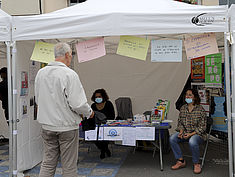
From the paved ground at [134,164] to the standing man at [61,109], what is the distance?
1.24 metres

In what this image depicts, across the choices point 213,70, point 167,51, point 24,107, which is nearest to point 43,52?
point 24,107

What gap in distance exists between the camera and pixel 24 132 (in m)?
3.85

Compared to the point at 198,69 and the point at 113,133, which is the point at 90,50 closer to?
the point at 113,133

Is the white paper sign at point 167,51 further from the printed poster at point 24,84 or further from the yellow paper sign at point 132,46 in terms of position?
the printed poster at point 24,84

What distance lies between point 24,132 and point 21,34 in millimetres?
1320

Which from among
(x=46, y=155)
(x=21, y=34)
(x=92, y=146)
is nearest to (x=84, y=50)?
(x=21, y=34)

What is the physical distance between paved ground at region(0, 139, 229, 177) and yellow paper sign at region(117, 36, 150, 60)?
5.29 ft

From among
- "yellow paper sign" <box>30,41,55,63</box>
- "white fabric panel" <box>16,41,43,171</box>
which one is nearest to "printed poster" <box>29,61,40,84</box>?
"white fabric panel" <box>16,41,43,171</box>

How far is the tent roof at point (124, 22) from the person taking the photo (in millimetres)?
3053

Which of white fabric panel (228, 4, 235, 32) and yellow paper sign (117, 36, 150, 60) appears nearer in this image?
white fabric panel (228, 4, 235, 32)

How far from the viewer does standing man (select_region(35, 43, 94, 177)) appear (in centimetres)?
259

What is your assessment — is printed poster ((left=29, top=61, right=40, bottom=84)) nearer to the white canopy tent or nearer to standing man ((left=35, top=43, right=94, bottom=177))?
the white canopy tent

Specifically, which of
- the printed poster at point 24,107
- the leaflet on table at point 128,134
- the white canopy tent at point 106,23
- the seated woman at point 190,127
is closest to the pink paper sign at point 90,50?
the white canopy tent at point 106,23

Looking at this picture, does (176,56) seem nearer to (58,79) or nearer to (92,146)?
(58,79)
